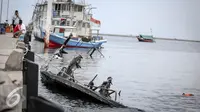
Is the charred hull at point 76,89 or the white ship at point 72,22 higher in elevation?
the white ship at point 72,22

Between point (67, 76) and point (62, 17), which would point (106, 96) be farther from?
point (62, 17)

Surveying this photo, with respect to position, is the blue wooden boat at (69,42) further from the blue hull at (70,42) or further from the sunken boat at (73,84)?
the sunken boat at (73,84)

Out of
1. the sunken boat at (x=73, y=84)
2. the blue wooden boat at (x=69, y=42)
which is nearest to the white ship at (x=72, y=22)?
the blue wooden boat at (x=69, y=42)

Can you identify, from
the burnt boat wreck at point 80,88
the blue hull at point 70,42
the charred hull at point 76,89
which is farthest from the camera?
the blue hull at point 70,42

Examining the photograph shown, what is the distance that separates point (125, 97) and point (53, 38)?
48.5 m

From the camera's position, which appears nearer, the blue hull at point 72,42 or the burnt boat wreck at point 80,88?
the burnt boat wreck at point 80,88

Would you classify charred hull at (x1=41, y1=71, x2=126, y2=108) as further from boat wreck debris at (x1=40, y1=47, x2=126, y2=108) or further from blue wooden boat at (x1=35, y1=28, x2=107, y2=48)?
blue wooden boat at (x1=35, y1=28, x2=107, y2=48)

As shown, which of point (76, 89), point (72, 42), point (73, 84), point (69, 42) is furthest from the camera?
point (72, 42)

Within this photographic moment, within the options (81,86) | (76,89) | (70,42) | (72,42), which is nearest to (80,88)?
(81,86)

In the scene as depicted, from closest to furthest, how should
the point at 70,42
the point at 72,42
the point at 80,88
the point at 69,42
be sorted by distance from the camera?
the point at 80,88 → the point at 69,42 → the point at 70,42 → the point at 72,42

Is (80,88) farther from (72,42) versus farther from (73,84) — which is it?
(72,42)

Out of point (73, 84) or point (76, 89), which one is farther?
point (73, 84)

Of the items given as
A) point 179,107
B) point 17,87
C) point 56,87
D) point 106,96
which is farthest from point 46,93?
point 17,87

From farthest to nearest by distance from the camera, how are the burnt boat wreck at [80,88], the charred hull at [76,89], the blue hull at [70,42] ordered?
the blue hull at [70,42] → the burnt boat wreck at [80,88] → the charred hull at [76,89]
